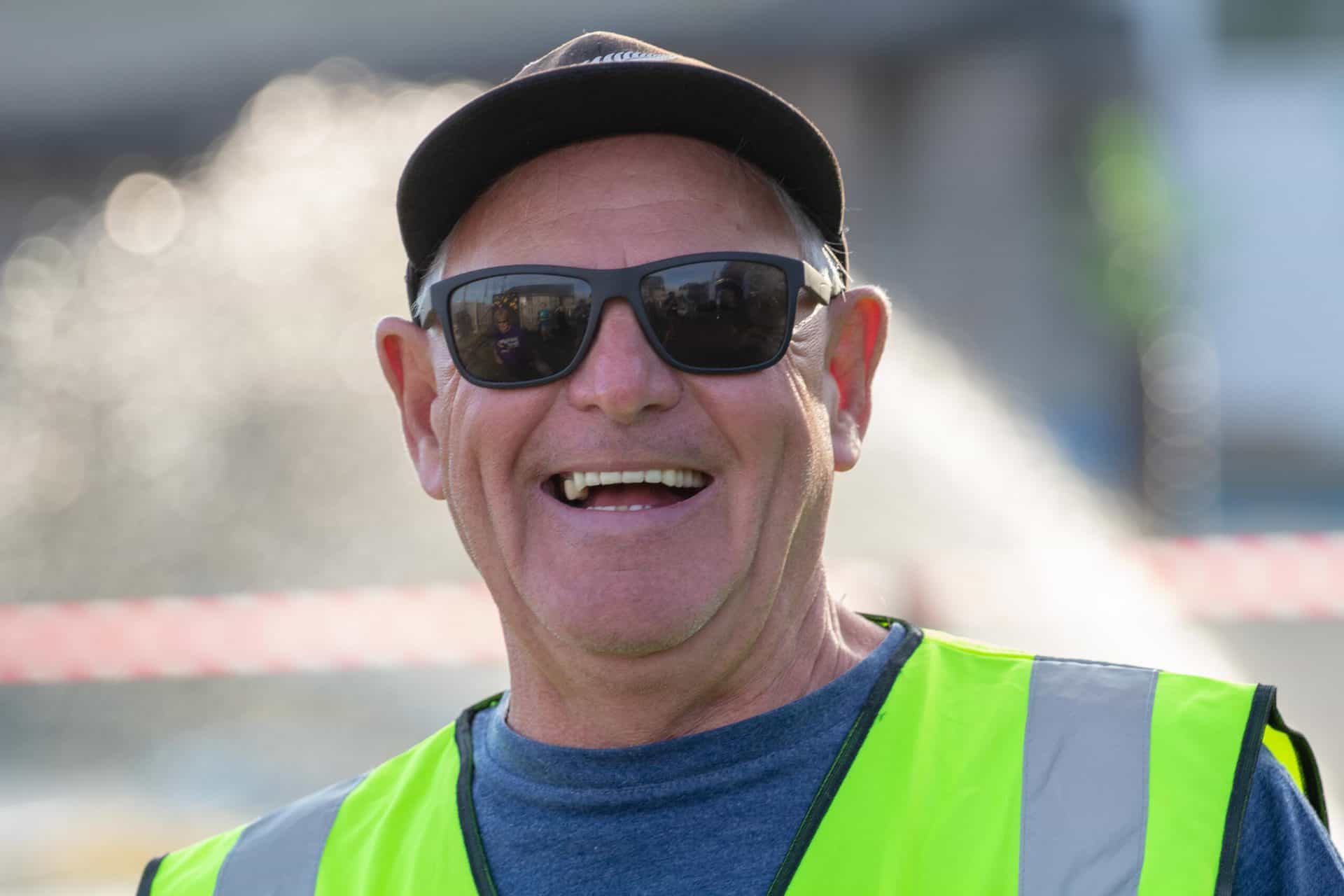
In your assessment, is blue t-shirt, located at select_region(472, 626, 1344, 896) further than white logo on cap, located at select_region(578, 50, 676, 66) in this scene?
No

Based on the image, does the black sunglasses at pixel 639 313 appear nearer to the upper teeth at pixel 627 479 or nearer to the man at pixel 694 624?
the man at pixel 694 624

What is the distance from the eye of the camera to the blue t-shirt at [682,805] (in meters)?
1.84

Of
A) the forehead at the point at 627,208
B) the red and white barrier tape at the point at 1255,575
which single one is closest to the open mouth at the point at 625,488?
the forehead at the point at 627,208

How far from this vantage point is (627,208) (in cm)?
197

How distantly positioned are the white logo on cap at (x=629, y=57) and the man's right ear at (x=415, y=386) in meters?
0.48

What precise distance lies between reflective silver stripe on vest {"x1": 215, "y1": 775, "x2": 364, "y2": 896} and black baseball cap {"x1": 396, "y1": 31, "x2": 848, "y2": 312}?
0.89 m

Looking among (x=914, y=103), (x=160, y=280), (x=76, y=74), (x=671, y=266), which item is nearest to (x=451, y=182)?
(x=671, y=266)

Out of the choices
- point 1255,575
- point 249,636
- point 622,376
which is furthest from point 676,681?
point 1255,575

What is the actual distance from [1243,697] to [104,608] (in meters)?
6.53

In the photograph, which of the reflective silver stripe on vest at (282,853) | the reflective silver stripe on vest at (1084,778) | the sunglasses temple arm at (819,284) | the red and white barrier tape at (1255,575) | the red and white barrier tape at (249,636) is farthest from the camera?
the red and white barrier tape at (1255,575)

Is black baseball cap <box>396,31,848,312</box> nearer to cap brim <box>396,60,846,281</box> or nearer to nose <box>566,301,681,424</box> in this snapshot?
cap brim <box>396,60,846,281</box>

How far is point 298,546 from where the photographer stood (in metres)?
9.61

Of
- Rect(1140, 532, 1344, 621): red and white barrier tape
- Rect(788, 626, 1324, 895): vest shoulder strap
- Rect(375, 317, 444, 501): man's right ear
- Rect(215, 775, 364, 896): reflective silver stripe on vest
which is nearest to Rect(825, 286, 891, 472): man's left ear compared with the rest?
Rect(788, 626, 1324, 895): vest shoulder strap

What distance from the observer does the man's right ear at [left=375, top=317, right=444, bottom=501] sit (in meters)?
2.20
